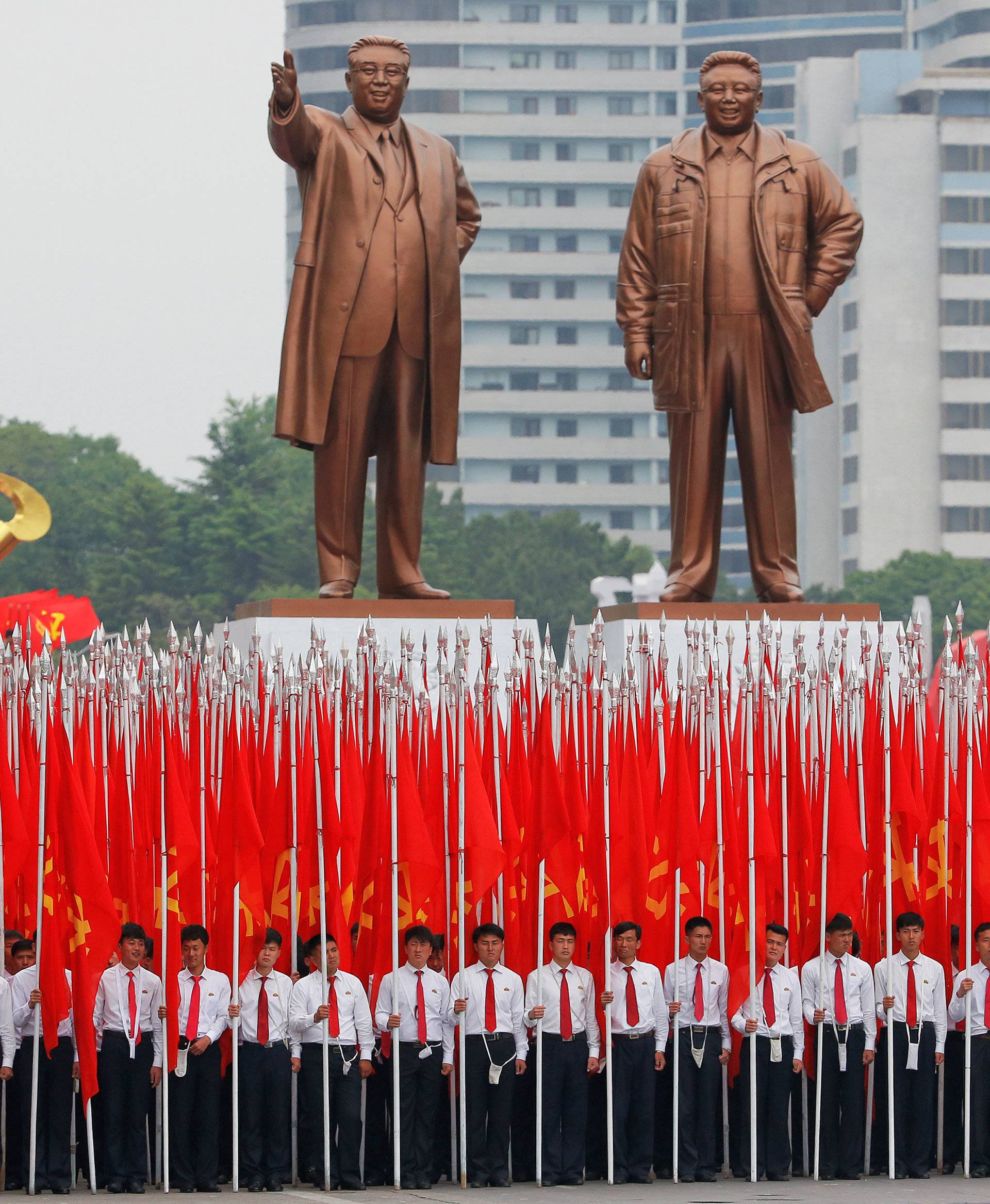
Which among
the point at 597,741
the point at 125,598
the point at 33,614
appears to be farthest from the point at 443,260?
the point at 125,598

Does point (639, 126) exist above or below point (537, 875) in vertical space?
above

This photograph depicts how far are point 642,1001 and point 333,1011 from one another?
3.55 feet

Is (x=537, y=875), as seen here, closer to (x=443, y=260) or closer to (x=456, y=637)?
(x=456, y=637)

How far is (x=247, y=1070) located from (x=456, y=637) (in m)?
2.02

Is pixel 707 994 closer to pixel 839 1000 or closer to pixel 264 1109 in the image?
pixel 839 1000

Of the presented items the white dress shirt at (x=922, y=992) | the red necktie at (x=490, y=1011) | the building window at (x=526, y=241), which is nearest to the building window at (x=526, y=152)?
the building window at (x=526, y=241)

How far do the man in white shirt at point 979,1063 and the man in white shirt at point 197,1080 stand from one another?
2603 millimetres

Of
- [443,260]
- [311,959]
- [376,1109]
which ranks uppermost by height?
[443,260]

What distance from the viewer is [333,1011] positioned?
25.3ft

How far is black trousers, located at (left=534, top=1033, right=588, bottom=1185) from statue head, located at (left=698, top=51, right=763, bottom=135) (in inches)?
160

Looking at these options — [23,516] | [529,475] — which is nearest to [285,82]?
[23,516]

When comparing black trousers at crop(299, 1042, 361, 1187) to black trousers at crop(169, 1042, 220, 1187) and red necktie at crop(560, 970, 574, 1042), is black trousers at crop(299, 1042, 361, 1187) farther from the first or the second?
red necktie at crop(560, 970, 574, 1042)

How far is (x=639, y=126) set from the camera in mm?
62094

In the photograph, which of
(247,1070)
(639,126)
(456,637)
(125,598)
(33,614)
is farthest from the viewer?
(639,126)
